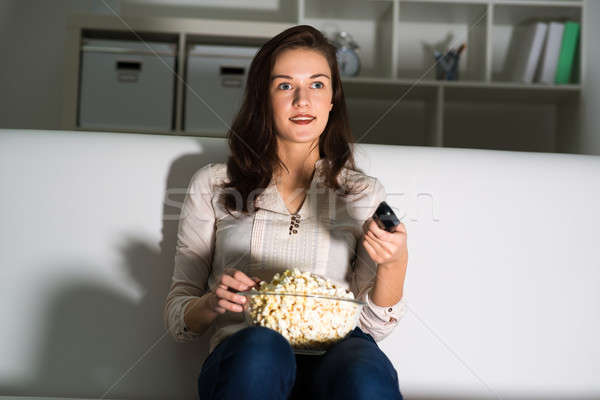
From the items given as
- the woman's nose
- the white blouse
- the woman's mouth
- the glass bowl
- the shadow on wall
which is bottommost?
the shadow on wall

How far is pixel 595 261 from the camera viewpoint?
3.92 feet

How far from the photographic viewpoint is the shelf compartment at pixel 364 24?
270cm

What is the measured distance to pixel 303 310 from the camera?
85 centimetres

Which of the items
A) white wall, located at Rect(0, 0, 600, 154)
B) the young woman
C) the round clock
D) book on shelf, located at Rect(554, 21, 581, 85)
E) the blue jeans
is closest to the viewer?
the blue jeans

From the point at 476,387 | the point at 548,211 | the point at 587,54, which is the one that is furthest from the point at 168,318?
the point at 587,54

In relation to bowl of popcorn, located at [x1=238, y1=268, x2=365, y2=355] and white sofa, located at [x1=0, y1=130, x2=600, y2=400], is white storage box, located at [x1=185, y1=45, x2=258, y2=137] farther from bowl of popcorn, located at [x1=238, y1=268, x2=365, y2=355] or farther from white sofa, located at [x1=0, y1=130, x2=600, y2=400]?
bowl of popcorn, located at [x1=238, y1=268, x2=365, y2=355]

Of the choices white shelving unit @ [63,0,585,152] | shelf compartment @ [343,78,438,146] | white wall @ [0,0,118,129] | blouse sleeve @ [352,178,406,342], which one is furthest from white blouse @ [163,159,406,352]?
white wall @ [0,0,118,129]

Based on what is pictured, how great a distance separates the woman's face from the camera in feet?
3.80

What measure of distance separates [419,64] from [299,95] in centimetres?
183

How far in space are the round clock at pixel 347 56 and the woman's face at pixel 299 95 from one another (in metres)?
1.48

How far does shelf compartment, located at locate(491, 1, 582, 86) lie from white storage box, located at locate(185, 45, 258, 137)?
1.10m

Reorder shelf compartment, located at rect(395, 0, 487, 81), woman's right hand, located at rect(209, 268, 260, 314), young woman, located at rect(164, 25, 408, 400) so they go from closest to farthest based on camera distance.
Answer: woman's right hand, located at rect(209, 268, 260, 314) < young woman, located at rect(164, 25, 408, 400) < shelf compartment, located at rect(395, 0, 487, 81)

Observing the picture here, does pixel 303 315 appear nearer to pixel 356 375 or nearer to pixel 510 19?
pixel 356 375

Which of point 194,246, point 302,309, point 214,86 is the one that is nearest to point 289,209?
point 194,246
